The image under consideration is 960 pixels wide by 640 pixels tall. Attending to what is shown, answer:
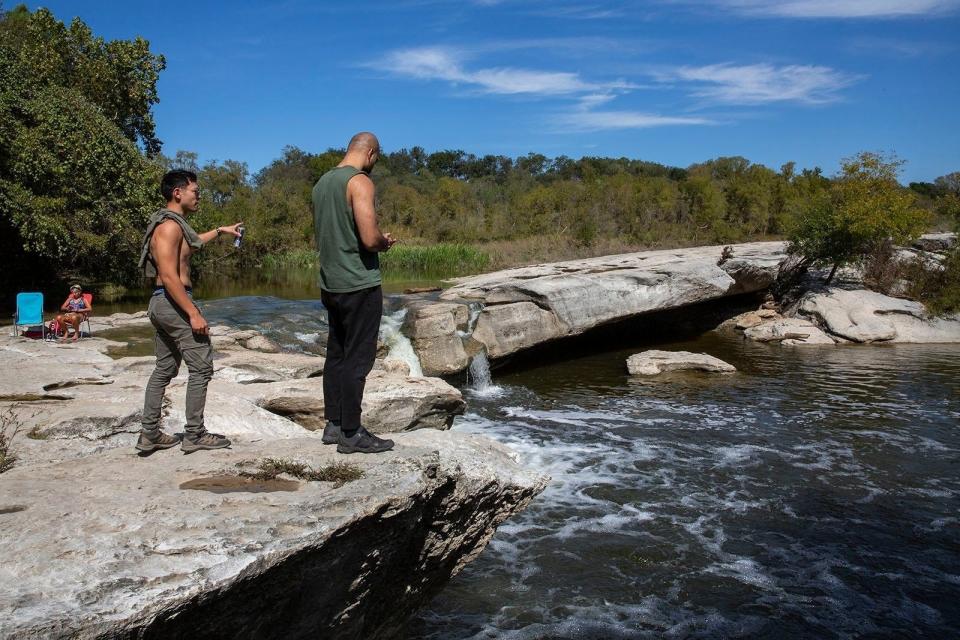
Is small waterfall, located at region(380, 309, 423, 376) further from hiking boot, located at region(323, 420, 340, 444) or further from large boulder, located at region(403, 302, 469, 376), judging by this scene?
hiking boot, located at region(323, 420, 340, 444)

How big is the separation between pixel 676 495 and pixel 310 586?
4.71 meters

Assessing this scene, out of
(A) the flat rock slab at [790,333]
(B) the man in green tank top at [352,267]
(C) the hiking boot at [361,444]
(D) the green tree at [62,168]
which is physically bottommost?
(A) the flat rock slab at [790,333]

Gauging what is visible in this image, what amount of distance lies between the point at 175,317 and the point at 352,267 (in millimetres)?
1216

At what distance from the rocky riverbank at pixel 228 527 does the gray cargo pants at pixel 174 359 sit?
9.3 inches

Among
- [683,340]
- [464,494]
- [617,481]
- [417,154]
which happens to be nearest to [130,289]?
[683,340]

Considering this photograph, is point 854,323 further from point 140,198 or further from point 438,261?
point 140,198

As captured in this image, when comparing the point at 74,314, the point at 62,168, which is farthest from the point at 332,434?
the point at 62,168

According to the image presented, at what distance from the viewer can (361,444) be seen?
409 cm

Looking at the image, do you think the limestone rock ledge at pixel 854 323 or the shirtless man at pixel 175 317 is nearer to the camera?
the shirtless man at pixel 175 317

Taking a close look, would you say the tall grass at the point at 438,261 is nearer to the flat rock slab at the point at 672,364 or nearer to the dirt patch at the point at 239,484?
the flat rock slab at the point at 672,364

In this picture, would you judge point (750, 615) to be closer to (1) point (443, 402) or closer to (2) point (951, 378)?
(1) point (443, 402)

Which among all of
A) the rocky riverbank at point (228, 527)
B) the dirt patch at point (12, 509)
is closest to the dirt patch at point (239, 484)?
the rocky riverbank at point (228, 527)

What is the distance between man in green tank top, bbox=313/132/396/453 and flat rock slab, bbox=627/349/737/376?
9.73m

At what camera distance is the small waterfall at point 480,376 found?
12.3m
